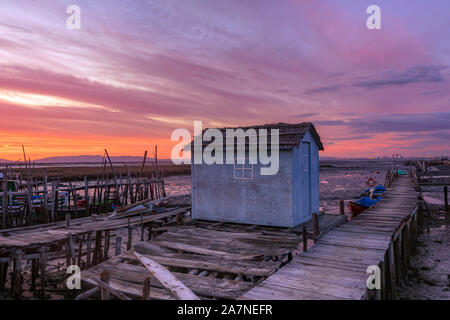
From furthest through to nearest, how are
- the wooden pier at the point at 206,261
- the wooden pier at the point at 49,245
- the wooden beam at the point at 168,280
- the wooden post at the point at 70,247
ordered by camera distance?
the wooden post at the point at 70,247 < the wooden pier at the point at 49,245 < the wooden pier at the point at 206,261 < the wooden beam at the point at 168,280

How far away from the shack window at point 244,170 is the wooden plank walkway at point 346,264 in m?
4.21

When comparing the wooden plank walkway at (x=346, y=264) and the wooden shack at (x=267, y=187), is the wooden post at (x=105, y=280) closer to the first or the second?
the wooden plank walkway at (x=346, y=264)

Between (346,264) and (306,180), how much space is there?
21.1 feet

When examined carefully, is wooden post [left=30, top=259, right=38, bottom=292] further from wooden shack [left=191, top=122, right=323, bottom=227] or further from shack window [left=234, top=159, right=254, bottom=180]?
shack window [left=234, top=159, right=254, bottom=180]

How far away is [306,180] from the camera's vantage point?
1579cm

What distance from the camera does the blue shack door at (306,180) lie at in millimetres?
15344

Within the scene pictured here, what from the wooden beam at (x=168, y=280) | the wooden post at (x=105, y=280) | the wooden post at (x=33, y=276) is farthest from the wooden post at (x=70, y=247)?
the wooden post at (x=105, y=280)

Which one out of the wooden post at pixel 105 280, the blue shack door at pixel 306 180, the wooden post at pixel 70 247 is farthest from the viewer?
the blue shack door at pixel 306 180

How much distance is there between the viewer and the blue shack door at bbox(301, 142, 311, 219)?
15.3 meters

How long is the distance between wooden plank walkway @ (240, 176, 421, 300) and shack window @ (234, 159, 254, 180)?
4.21m

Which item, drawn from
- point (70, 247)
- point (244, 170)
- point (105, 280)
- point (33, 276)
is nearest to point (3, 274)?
point (33, 276)

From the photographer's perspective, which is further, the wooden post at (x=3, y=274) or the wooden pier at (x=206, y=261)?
the wooden post at (x=3, y=274)
